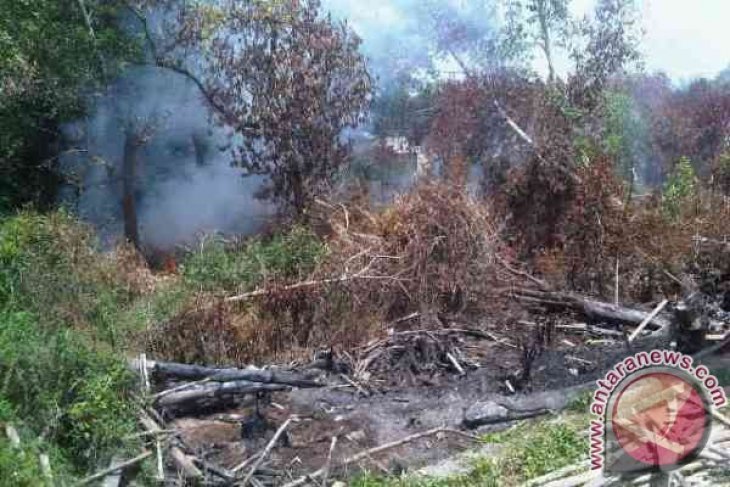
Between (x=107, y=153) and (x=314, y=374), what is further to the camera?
(x=107, y=153)

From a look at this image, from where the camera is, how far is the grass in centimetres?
506

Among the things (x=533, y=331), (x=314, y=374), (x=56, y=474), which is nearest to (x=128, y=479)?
(x=56, y=474)

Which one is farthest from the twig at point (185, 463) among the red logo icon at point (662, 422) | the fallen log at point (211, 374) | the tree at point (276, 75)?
the tree at point (276, 75)

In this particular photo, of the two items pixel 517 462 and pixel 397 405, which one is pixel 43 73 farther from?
pixel 517 462

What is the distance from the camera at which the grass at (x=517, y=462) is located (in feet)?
16.6

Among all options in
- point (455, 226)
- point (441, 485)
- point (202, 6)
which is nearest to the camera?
point (441, 485)

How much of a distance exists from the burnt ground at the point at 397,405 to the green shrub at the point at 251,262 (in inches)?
74.6

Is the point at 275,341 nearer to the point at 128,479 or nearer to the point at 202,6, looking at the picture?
the point at 128,479

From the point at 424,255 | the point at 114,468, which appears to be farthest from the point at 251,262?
the point at 114,468

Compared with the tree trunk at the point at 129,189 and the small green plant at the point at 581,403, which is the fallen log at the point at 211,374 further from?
the tree trunk at the point at 129,189

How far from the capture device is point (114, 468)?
4977 mm

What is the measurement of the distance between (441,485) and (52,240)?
595 cm

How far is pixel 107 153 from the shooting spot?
12383mm

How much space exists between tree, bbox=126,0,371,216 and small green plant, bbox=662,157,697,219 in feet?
16.6
